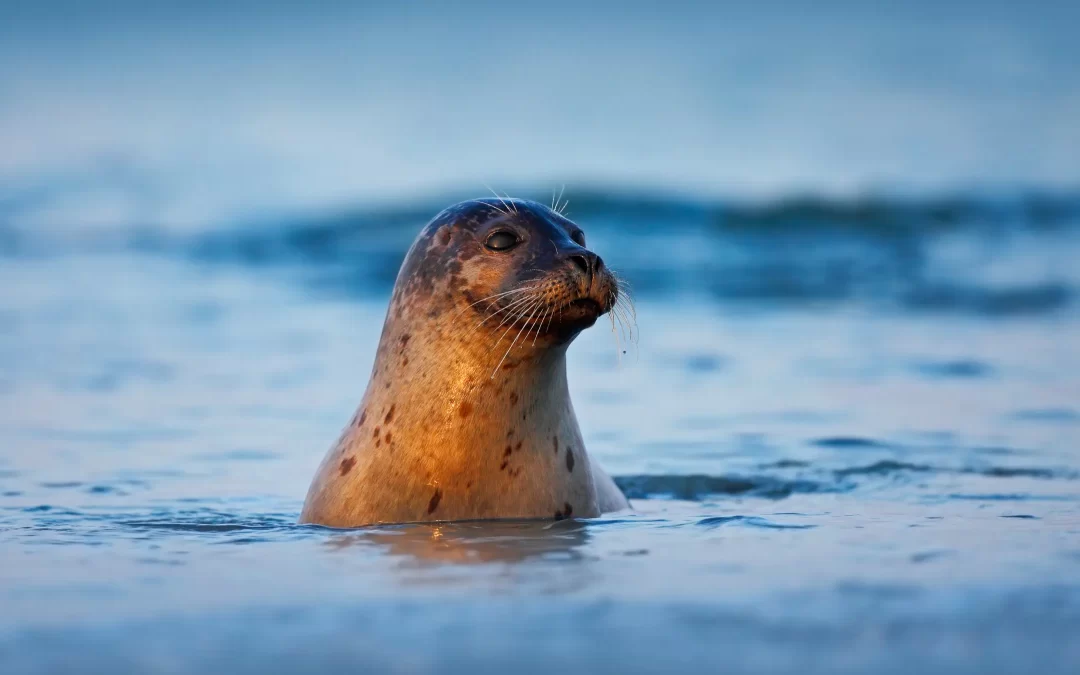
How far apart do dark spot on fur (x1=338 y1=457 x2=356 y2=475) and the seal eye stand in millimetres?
863

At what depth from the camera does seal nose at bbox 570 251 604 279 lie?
505 cm

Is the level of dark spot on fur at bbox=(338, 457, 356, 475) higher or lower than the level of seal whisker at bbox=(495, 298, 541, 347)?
lower

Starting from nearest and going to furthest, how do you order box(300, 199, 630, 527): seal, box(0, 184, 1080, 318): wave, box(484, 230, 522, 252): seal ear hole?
1. box(300, 199, 630, 527): seal
2. box(484, 230, 522, 252): seal ear hole
3. box(0, 184, 1080, 318): wave

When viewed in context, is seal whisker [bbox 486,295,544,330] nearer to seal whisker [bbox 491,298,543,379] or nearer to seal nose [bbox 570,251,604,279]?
seal whisker [bbox 491,298,543,379]

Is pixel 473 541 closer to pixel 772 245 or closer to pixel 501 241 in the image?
pixel 501 241

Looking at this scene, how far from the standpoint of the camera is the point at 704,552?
4555 mm

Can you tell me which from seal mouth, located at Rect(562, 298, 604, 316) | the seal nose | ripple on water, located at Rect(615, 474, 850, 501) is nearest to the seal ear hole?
the seal nose

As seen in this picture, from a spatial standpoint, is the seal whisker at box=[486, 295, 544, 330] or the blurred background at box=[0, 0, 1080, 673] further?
the seal whisker at box=[486, 295, 544, 330]

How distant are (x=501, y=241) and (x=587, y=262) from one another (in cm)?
39

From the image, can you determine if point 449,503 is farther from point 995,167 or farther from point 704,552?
point 995,167

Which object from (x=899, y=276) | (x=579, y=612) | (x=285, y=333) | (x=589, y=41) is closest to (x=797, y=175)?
(x=899, y=276)

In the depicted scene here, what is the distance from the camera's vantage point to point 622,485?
682 cm

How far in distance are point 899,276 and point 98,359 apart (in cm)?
882

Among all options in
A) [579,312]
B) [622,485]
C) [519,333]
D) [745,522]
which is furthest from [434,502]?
[622,485]
